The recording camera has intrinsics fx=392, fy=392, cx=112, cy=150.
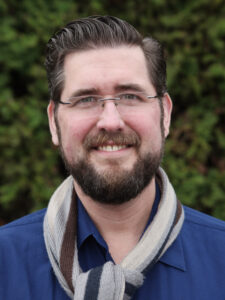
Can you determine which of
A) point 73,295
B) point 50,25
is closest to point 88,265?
point 73,295

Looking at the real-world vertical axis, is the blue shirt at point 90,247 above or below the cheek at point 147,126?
below

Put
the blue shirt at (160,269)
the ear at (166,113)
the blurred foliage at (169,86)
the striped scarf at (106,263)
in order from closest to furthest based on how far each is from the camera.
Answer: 1. the striped scarf at (106,263)
2. the blue shirt at (160,269)
3. the ear at (166,113)
4. the blurred foliage at (169,86)

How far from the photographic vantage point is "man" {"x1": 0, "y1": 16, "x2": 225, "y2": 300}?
5.98 feet

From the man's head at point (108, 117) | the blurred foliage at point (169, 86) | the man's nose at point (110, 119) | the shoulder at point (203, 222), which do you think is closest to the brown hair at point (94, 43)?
the man's head at point (108, 117)

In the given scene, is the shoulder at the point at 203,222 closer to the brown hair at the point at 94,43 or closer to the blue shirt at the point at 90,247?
the blue shirt at the point at 90,247

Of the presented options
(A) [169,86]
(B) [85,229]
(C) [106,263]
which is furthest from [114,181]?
(A) [169,86]

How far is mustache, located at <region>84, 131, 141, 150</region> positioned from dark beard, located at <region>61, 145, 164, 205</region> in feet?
0.30

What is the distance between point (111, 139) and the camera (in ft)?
6.36

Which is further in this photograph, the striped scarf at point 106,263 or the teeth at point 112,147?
the teeth at point 112,147

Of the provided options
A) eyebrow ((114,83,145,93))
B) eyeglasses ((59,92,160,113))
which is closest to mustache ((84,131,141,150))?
eyeglasses ((59,92,160,113))

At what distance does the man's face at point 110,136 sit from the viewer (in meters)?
1.95

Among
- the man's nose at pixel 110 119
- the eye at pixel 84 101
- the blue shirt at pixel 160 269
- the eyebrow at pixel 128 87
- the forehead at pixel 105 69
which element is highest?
the forehead at pixel 105 69

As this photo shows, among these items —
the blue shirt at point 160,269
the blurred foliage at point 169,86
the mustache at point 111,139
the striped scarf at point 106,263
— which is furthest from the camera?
the blurred foliage at point 169,86

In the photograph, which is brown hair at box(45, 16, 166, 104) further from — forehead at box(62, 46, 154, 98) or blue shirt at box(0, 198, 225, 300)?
blue shirt at box(0, 198, 225, 300)
